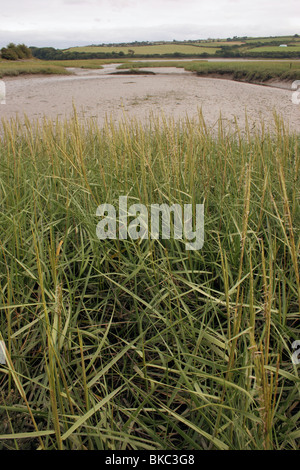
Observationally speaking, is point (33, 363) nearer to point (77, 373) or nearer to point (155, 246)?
point (77, 373)

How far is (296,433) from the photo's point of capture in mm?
674

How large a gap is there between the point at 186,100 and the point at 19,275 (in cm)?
564

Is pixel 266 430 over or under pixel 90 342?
over

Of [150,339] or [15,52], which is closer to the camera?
[150,339]

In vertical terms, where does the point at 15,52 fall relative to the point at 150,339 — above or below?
above

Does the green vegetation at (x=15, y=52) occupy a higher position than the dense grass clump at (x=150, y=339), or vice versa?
the green vegetation at (x=15, y=52)

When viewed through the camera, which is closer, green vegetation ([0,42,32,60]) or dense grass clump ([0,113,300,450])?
dense grass clump ([0,113,300,450])

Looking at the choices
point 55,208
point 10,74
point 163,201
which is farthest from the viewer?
point 10,74

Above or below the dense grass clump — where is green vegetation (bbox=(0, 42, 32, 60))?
above

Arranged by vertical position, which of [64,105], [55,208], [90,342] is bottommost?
[90,342]

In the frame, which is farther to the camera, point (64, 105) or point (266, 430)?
point (64, 105)

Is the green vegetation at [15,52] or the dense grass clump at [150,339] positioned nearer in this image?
the dense grass clump at [150,339]
